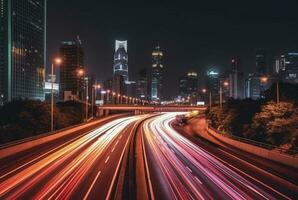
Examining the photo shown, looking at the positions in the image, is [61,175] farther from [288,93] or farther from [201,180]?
[288,93]

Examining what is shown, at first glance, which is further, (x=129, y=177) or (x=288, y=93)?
(x=288, y=93)

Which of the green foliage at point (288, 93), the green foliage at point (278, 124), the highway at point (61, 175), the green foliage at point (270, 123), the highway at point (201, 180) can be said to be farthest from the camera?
the green foliage at point (288, 93)

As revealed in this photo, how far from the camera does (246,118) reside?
71812 mm

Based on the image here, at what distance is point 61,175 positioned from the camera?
1241 inches

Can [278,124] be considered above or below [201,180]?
above

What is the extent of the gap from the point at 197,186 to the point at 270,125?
86.5 ft

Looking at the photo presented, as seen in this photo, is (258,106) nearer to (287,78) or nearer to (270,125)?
(270,125)

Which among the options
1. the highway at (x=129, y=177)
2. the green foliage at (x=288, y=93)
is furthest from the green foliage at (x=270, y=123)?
the highway at (x=129, y=177)

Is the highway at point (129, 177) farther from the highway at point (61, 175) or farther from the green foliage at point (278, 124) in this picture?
Answer: the green foliage at point (278, 124)

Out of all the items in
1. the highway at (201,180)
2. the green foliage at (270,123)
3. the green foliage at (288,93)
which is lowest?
the highway at (201,180)

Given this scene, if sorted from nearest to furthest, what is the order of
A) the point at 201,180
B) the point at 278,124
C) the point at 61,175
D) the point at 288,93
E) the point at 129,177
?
the point at 201,180 → the point at 129,177 → the point at 61,175 → the point at 278,124 → the point at 288,93

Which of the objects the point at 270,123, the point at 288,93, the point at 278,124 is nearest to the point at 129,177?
the point at 278,124

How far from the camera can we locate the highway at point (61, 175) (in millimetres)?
24875

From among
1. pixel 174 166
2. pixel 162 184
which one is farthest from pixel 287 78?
pixel 162 184
